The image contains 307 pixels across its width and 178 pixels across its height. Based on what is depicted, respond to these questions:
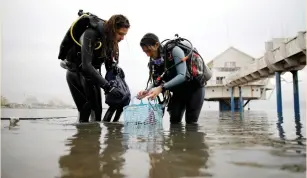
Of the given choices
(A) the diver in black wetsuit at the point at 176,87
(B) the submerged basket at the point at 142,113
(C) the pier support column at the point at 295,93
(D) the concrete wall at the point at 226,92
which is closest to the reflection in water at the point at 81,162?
(A) the diver in black wetsuit at the point at 176,87

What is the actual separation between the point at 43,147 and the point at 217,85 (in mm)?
26280

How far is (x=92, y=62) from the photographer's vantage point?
3.66 meters

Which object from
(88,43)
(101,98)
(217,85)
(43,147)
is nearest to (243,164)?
(43,147)

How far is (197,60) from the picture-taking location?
3746 millimetres

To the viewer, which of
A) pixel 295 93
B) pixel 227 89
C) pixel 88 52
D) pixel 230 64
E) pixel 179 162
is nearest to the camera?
pixel 179 162

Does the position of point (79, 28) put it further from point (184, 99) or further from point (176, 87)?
point (184, 99)

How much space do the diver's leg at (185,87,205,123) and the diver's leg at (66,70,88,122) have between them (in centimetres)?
150

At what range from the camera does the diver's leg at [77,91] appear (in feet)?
12.8

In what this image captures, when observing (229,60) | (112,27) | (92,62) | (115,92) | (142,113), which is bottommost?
(142,113)

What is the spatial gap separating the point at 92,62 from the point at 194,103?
1.54 m

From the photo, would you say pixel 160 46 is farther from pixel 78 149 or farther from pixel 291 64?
pixel 291 64

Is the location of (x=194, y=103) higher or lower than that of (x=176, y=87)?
lower

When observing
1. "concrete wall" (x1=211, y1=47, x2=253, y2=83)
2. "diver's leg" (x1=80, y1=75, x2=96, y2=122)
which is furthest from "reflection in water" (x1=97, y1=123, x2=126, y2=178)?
"concrete wall" (x1=211, y1=47, x2=253, y2=83)

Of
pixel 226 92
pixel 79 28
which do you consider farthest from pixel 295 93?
pixel 226 92
